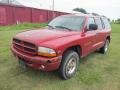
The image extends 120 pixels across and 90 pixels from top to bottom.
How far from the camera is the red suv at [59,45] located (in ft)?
14.1

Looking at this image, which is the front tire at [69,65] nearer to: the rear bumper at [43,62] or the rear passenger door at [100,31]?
the rear bumper at [43,62]

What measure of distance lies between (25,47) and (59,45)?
87cm

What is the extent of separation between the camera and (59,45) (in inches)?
173

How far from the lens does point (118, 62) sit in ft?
22.5

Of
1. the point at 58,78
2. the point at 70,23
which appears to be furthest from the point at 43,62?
the point at 70,23

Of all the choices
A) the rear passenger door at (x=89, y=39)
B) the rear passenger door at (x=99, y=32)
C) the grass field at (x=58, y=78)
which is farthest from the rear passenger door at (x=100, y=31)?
the grass field at (x=58, y=78)

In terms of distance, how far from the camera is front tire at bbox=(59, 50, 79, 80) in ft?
15.5

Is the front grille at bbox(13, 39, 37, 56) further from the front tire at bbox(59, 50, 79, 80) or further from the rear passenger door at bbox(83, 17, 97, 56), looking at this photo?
the rear passenger door at bbox(83, 17, 97, 56)

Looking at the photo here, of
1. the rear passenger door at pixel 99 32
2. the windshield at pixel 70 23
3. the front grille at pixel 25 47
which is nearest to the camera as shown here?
the front grille at pixel 25 47

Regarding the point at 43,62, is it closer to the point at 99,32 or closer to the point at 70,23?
the point at 70,23

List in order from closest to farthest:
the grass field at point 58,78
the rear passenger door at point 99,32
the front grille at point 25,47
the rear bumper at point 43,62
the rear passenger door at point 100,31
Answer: the rear bumper at point 43,62
the front grille at point 25,47
the grass field at point 58,78
the rear passenger door at point 99,32
the rear passenger door at point 100,31

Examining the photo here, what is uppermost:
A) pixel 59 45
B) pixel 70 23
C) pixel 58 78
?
pixel 70 23

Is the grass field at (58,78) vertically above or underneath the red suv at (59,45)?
underneath

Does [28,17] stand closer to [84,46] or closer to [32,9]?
[32,9]
